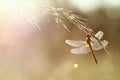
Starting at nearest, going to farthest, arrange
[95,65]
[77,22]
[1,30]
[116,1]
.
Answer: [77,22], [1,30], [116,1], [95,65]

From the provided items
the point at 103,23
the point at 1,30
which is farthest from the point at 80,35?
the point at 1,30

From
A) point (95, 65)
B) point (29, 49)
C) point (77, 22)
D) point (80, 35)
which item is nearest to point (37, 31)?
point (29, 49)

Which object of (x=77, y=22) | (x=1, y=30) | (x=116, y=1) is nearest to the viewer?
(x=77, y=22)

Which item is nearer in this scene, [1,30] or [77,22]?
[77,22]

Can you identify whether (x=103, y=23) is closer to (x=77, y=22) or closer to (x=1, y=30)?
(x=1, y=30)

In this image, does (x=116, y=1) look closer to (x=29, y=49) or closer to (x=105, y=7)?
(x=105, y=7)

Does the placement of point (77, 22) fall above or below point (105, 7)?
above

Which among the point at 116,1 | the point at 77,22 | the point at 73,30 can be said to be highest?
the point at 77,22
